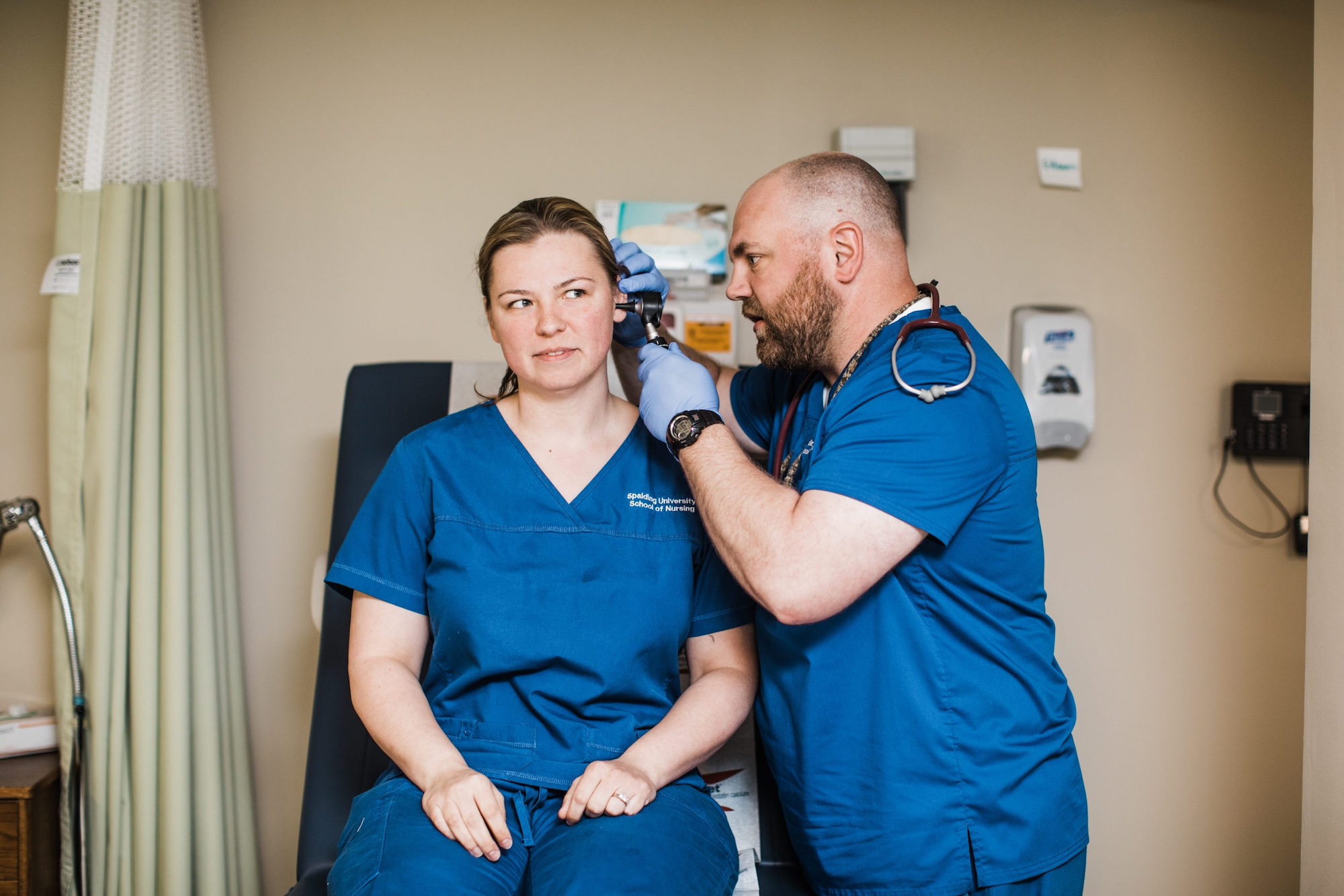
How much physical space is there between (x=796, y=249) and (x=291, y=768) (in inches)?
59.2

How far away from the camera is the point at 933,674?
121 centimetres

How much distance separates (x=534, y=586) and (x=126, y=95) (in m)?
1.27

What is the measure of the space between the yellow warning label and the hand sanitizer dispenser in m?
0.61

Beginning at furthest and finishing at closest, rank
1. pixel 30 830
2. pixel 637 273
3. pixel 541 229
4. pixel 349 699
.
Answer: pixel 30 830
pixel 349 699
pixel 637 273
pixel 541 229

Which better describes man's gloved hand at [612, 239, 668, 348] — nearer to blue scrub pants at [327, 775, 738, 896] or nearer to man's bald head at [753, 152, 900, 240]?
man's bald head at [753, 152, 900, 240]

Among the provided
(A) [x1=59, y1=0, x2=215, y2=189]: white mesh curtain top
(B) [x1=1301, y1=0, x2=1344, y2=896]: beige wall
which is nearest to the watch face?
(B) [x1=1301, y1=0, x2=1344, y2=896]: beige wall

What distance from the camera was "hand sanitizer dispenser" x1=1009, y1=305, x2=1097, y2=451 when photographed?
207 centimetres

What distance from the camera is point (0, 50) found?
201cm

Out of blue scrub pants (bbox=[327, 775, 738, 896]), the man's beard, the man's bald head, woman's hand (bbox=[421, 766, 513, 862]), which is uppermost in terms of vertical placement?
the man's bald head

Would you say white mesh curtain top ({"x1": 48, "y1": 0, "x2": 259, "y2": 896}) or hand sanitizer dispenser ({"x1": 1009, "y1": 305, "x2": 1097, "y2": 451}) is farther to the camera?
hand sanitizer dispenser ({"x1": 1009, "y1": 305, "x2": 1097, "y2": 451})

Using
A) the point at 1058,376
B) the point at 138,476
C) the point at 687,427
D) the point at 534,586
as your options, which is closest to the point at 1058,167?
the point at 1058,376

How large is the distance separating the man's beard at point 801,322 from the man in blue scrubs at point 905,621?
5cm

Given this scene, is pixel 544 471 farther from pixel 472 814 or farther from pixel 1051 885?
pixel 1051 885

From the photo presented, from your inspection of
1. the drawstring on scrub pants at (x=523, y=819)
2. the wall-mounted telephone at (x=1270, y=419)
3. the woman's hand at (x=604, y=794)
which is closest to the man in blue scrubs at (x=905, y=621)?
the woman's hand at (x=604, y=794)
